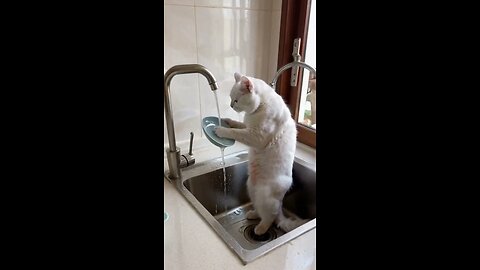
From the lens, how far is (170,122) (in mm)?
927

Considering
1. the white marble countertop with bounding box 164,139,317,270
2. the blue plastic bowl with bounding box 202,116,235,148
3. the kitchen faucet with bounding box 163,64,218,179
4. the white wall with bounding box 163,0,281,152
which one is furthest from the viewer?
the white wall with bounding box 163,0,281,152

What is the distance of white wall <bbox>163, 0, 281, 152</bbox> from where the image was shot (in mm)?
1091

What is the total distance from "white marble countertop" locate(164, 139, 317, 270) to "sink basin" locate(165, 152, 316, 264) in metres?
0.20

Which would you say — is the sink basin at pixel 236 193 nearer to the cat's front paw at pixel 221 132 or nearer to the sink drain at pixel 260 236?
the sink drain at pixel 260 236

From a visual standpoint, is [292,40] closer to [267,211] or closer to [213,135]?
[213,135]

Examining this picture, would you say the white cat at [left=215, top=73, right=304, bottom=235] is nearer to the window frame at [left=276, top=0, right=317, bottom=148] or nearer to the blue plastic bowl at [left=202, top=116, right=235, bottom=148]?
the blue plastic bowl at [left=202, top=116, right=235, bottom=148]

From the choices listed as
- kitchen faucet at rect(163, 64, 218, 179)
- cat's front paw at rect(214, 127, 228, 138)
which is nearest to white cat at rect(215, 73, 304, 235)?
cat's front paw at rect(214, 127, 228, 138)

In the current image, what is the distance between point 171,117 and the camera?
928 millimetres

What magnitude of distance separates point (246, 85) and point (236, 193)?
533 millimetres

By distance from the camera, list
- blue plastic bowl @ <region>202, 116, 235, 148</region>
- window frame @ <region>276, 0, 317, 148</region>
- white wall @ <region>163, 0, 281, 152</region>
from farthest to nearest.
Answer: window frame @ <region>276, 0, 317, 148</region>
white wall @ <region>163, 0, 281, 152</region>
blue plastic bowl @ <region>202, 116, 235, 148</region>

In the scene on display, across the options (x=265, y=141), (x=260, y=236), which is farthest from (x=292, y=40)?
(x=260, y=236)
